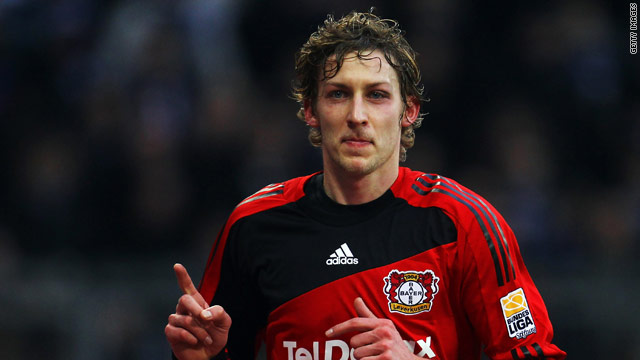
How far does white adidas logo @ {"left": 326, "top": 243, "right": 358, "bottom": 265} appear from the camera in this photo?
3.30m

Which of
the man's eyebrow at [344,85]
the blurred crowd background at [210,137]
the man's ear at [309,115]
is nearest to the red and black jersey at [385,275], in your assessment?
the man's ear at [309,115]

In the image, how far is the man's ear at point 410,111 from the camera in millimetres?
3592

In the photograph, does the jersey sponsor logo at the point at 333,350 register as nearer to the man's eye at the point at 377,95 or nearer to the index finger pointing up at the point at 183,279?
the index finger pointing up at the point at 183,279

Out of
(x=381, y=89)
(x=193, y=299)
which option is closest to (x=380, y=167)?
(x=381, y=89)

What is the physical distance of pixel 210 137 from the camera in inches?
268

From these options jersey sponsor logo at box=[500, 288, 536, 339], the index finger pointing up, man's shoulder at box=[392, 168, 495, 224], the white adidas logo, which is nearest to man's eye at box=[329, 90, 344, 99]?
man's shoulder at box=[392, 168, 495, 224]

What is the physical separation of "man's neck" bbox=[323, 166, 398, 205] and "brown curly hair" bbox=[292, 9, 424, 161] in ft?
1.05

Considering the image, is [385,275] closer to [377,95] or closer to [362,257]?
[362,257]

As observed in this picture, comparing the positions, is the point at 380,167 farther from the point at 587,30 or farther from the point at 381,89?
the point at 587,30

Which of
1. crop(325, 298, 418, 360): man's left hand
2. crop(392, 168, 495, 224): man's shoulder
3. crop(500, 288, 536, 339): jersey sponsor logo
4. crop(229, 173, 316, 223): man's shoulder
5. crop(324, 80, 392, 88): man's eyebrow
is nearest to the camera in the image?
crop(325, 298, 418, 360): man's left hand

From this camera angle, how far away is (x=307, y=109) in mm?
3686

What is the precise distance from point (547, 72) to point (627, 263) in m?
1.85

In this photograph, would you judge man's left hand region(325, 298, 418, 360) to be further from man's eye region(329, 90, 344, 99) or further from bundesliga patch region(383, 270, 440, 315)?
man's eye region(329, 90, 344, 99)

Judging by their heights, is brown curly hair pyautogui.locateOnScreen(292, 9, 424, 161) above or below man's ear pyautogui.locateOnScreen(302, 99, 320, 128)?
above
